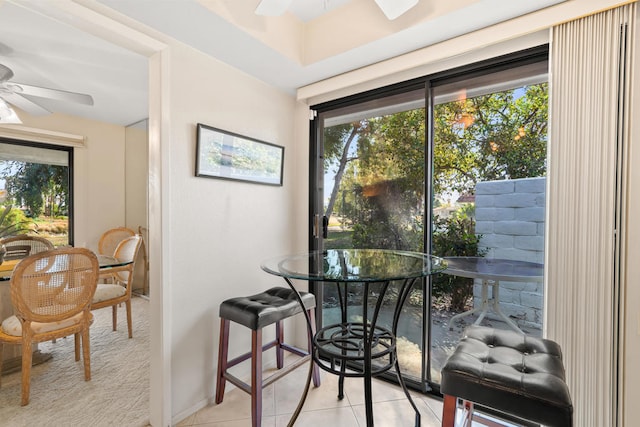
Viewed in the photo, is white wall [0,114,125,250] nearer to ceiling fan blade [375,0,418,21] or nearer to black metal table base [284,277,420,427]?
black metal table base [284,277,420,427]

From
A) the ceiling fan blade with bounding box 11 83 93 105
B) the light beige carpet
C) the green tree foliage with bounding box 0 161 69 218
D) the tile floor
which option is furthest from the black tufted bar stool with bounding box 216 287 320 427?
the green tree foliage with bounding box 0 161 69 218

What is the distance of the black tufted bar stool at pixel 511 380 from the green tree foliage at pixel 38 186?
4864mm

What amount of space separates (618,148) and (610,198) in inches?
8.9

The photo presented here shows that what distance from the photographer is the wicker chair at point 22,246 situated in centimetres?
269

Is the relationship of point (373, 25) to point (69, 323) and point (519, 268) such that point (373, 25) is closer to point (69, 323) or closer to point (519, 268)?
point (519, 268)

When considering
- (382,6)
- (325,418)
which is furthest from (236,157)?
(325,418)

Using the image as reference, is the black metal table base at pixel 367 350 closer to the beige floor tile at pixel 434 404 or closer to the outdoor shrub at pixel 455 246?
the beige floor tile at pixel 434 404

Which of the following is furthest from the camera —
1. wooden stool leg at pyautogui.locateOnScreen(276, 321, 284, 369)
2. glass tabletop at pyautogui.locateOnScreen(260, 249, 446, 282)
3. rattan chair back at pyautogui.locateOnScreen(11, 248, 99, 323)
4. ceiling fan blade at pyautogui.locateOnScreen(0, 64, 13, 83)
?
wooden stool leg at pyautogui.locateOnScreen(276, 321, 284, 369)

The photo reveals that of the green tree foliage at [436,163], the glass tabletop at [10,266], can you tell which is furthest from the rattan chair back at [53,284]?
the green tree foliage at [436,163]

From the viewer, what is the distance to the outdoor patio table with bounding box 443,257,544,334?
170 centimetres

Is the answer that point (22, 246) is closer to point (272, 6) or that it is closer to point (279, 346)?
point (279, 346)

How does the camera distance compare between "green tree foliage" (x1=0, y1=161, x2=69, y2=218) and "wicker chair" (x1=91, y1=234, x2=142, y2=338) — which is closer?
"wicker chair" (x1=91, y1=234, x2=142, y2=338)

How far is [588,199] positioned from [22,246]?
14.2 feet

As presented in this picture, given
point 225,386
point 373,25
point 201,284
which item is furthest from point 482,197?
point 225,386
